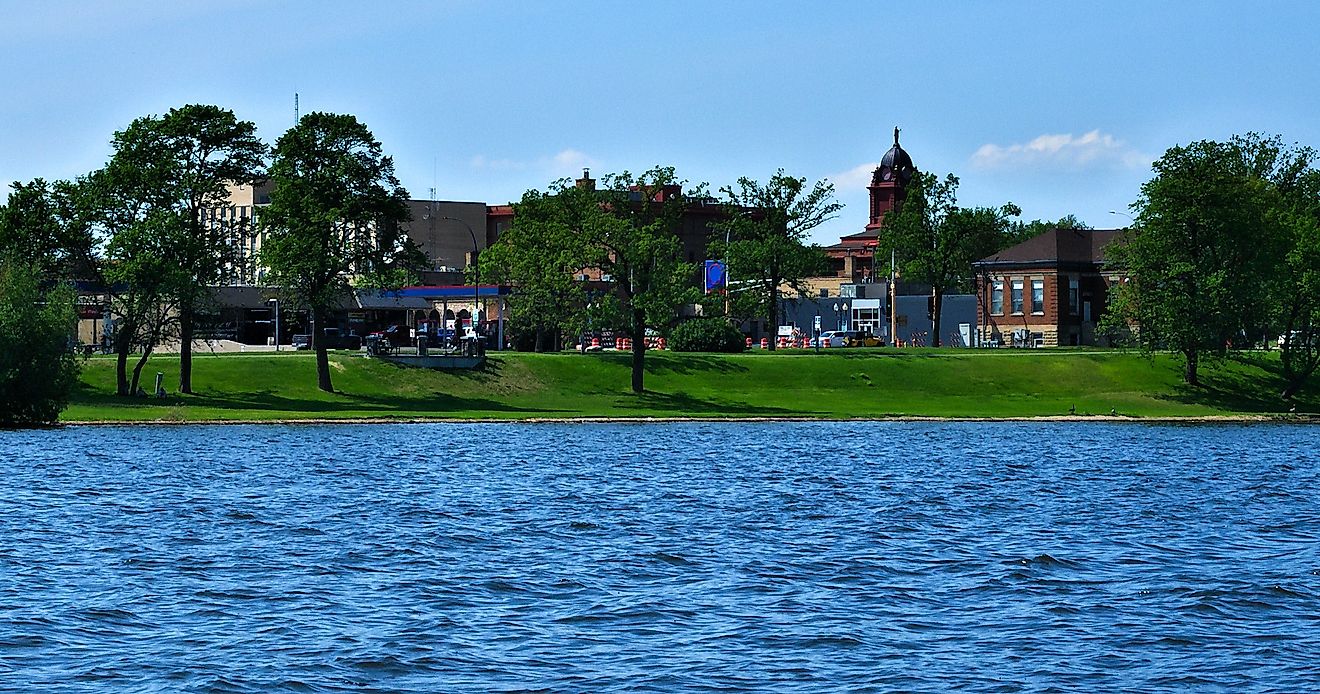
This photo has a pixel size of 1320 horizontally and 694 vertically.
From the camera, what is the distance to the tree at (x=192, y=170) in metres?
93.8

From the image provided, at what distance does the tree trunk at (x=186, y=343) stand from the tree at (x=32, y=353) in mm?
12401

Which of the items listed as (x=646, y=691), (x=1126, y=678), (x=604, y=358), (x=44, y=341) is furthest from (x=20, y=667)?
(x=604, y=358)

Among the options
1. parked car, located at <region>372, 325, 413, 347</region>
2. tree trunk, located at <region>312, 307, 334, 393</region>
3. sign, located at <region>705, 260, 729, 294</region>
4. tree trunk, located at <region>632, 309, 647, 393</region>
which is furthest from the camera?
sign, located at <region>705, 260, 729, 294</region>

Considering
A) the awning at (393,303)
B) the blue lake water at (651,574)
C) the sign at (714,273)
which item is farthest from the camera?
the awning at (393,303)

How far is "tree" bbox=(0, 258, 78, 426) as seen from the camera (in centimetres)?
7669

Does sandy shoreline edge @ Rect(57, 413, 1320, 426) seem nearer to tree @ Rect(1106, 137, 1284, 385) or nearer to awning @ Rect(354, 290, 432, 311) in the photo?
tree @ Rect(1106, 137, 1284, 385)

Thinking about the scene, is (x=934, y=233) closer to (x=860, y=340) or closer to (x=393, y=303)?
(x=860, y=340)

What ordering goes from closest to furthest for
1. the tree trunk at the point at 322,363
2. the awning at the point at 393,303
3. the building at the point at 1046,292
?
1. the tree trunk at the point at 322,363
2. the building at the point at 1046,292
3. the awning at the point at 393,303

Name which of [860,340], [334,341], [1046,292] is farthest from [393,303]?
[1046,292]

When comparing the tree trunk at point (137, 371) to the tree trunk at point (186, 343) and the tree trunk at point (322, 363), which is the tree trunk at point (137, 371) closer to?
the tree trunk at point (186, 343)

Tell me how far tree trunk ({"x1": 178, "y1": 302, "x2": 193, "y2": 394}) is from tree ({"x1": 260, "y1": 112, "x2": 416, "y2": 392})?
5008 mm

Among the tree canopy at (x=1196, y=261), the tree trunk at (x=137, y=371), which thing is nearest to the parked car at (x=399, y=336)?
the tree trunk at (x=137, y=371)

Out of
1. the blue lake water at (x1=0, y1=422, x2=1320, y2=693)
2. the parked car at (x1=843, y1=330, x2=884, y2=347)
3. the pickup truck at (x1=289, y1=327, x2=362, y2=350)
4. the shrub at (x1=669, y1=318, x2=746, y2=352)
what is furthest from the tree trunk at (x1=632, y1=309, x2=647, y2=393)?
the parked car at (x1=843, y1=330, x2=884, y2=347)

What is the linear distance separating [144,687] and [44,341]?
58392mm
